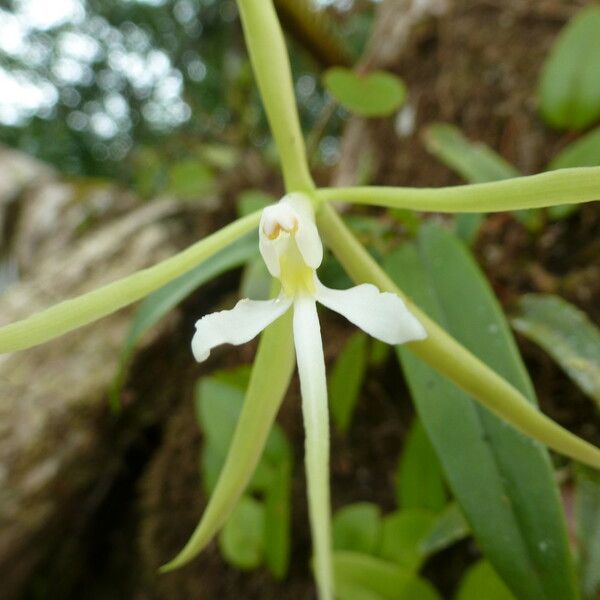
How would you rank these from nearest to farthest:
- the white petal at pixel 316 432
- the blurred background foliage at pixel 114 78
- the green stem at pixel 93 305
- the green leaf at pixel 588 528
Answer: the white petal at pixel 316 432, the green stem at pixel 93 305, the green leaf at pixel 588 528, the blurred background foliage at pixel 114 78

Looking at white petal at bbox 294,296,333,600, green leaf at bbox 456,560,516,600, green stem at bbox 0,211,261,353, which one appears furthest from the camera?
green leaf at bbox 456,560,516,600

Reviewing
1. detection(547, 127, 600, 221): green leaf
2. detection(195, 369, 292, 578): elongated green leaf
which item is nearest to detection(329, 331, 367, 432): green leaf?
detection(195, 369, 292, 578): elongated green leaf

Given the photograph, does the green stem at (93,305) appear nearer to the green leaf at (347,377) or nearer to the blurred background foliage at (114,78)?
the green leaf at (347,377)

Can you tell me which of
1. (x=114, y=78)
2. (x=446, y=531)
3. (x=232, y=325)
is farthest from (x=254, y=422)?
(x=114, y=78)

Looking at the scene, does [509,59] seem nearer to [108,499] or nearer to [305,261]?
→ [305,261]

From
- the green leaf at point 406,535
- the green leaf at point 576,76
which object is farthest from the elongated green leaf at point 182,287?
the green leaf at point 576,76

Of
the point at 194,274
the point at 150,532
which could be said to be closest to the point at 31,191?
the point at 150,532

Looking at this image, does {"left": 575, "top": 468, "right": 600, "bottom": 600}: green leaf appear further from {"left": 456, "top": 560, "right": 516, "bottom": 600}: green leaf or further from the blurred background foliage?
the blurred background foliage
